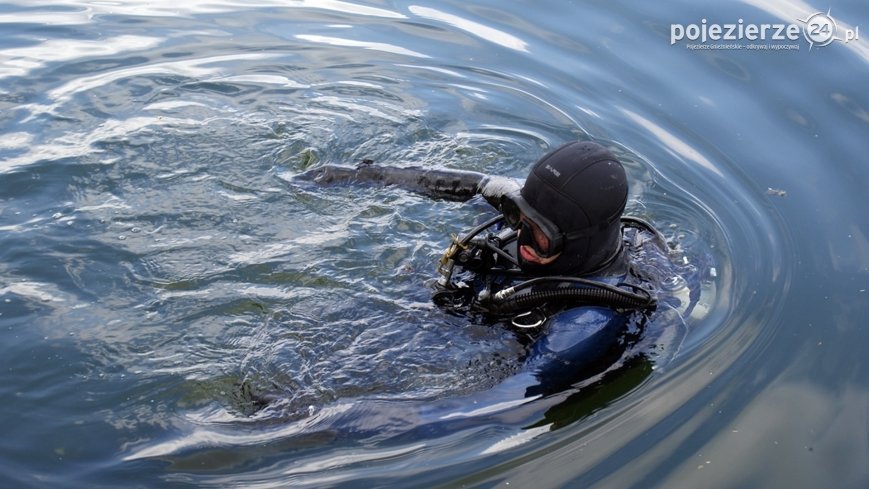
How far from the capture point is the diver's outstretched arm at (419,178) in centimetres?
518

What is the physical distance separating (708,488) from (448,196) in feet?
7.56

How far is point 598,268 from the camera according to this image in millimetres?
4176

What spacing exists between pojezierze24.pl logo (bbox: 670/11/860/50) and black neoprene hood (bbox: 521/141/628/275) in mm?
3757

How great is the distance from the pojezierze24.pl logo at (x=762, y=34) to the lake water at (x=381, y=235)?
0.11ft

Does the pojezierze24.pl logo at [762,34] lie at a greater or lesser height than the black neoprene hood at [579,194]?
greater

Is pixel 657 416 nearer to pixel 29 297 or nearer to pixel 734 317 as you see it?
pixel 734 317

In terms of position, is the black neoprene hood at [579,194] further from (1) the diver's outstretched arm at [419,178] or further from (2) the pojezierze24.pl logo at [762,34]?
(2) the pojezierze24.pl logo at [762,34]

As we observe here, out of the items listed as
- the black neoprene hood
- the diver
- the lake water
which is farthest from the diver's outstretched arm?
the black neoprene hood

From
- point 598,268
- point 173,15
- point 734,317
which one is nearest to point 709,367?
point 734,317

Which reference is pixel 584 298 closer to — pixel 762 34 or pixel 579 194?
pixel 579 194

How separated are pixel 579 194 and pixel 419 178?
5.42 feet

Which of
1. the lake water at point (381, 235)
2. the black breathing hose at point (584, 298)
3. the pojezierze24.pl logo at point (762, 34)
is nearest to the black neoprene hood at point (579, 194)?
the black breathing hose at point (584, 298)

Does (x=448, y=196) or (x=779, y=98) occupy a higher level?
(x=779, y=98)

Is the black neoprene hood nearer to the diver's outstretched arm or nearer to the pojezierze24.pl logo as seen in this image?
Result: the diver's outstretched arm
